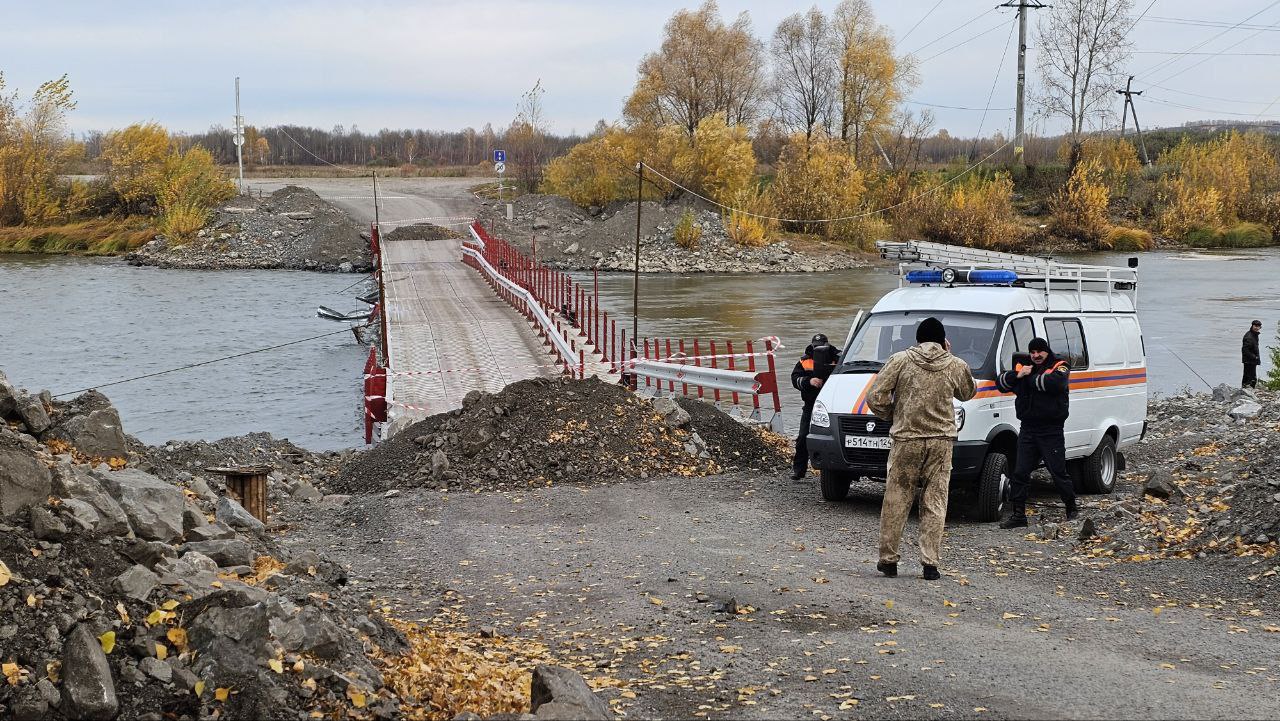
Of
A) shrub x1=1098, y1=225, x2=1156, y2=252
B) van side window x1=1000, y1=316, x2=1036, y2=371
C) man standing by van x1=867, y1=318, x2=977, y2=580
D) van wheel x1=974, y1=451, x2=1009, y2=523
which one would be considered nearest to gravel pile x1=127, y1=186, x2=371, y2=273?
shrub x1=1098, y1=225, x2=1156, y2=252

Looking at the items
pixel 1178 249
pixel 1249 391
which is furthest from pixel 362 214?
pixel 1249 391

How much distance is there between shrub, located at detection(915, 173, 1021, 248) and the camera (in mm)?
71312

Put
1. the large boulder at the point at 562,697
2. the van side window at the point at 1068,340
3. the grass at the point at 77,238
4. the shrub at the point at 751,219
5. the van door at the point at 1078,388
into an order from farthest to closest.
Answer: the grass at the point at 77,238
the shrub at the point at 751,219
the van side window at the point at 1068,340
the van door at the point at 1078,388
the large boulder at the point at 562,697

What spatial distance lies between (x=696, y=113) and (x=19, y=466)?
7604 centimetres

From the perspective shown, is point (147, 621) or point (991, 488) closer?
point (147, 621)

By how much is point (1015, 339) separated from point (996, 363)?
1.81 feet

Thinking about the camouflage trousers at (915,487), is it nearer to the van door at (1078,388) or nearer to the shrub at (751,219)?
the van door at (1078,388)

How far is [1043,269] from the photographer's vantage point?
13.1m

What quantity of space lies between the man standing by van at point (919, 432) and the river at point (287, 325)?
13.2 m

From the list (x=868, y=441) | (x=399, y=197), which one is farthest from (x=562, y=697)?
(x=399, y=197)

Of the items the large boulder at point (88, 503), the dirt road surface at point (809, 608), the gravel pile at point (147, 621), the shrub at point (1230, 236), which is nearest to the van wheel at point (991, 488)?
the dirt road surface at point (809, 608)

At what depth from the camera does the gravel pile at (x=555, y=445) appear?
1316cm

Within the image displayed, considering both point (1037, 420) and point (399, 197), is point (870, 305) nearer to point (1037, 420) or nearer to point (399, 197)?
point (1037, 420)

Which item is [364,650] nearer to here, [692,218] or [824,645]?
[824,645]
